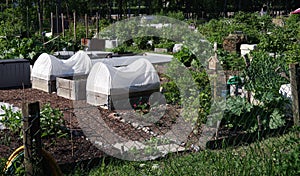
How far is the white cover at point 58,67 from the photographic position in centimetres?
1098

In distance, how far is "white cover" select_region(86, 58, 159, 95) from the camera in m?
9.10

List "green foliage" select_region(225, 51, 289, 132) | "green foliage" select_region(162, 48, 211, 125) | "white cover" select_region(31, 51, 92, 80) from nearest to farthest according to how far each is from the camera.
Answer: "green foliage" select_region(225, 51, 289, 132) < "green foliage" select_region(162, 48, 211, 125) < "white cover" select_region(31, 51, 92, 80)

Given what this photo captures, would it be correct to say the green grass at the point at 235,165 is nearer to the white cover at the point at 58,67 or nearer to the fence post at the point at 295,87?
the fence post at the point at 295,87

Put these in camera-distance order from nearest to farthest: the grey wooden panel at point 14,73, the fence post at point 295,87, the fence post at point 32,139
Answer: the fence post at point 32,139 < the fence post at point 295,87 < the grey wooden panel at point 14,73

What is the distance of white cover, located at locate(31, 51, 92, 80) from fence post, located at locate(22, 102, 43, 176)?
773 cm

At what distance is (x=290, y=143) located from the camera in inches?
169

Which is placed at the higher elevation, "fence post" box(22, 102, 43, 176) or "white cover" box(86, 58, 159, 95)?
"fence post" box(22, 102, 43, 176)

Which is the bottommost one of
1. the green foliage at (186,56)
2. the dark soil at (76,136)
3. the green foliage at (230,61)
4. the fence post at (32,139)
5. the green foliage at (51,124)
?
the dark soil at (76,136)

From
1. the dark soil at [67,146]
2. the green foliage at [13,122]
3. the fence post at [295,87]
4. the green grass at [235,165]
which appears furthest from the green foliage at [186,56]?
the green grass at [235,165]

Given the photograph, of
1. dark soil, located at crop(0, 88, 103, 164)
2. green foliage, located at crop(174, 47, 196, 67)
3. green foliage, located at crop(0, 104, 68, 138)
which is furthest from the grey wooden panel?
green foliage, located at crop(0, 104, 68, 138)

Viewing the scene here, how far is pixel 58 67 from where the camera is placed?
436 inches

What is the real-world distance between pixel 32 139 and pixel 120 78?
591 centimetres

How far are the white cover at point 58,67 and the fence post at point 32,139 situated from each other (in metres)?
7.73

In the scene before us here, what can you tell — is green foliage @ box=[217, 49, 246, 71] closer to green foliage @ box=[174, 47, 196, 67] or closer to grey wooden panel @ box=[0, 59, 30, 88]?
green foliage @ box=[174, 47, 196, 67]
